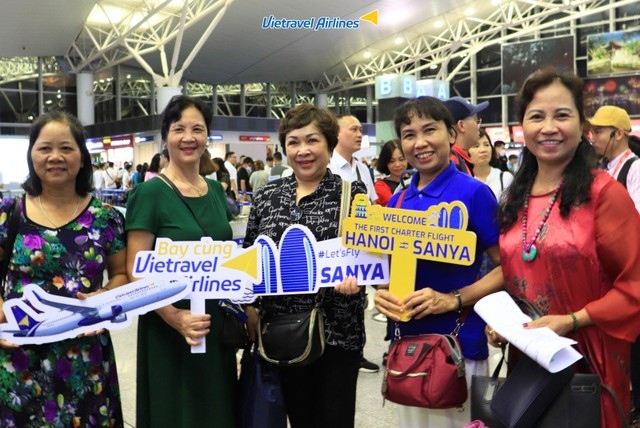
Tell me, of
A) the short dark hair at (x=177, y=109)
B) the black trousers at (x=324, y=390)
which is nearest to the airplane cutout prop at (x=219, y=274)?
the black trousers at (x=324, y=390)

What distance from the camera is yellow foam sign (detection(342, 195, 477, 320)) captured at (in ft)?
6.00

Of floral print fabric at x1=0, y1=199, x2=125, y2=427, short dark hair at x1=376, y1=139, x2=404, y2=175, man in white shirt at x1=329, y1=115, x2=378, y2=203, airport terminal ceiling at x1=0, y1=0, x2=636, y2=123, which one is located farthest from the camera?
airport terminal ceiling at x1=0, y1=0, x2=636, y2=123

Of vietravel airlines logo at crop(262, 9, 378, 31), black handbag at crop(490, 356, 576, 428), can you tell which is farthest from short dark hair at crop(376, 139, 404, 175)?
vietravel airlines logo at crop(262, 9, 378, 31)

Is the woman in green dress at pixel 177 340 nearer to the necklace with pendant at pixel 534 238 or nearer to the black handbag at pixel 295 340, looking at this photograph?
the black handbag at pixel 295 340

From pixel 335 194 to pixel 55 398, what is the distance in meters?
1.24

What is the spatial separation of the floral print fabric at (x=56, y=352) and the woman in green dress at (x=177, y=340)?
0.17 m

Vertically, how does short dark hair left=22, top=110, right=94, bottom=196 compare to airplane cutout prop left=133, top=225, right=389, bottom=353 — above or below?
above

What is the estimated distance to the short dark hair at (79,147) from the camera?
2.03 meters

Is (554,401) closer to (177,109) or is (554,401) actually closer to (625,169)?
(177,109)

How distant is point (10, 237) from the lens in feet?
6.39

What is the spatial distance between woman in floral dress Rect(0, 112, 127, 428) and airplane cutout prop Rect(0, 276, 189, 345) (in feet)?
0.19

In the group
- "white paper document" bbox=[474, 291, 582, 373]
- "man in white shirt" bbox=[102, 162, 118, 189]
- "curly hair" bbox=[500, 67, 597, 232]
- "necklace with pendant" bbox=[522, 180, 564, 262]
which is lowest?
"white paper document" bbox=[474, 291, 582, 373]

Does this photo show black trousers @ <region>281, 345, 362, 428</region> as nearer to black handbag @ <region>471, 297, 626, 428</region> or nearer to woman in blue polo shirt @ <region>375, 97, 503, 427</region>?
woman in blue polo shirt @ <region>375, 97, 503, 427</region>

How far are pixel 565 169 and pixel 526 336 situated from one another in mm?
543
